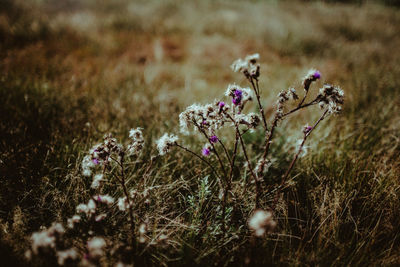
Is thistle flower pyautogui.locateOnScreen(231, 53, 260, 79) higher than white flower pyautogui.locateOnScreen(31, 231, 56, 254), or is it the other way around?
thistle flower pyautogui.locateOnScreen(231, 53, 260, 79)

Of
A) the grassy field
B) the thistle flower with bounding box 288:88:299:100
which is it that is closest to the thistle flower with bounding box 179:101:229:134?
the thistle flower with bounding box 288:88:299:100

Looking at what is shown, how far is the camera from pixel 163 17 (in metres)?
7.89

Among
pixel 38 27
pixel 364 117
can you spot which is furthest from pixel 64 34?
pixel 364 117

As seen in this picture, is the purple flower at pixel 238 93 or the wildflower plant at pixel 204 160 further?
the purple flower at pixel 238 93

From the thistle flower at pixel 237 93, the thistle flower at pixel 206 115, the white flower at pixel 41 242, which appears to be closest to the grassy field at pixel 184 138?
the white flower at pixel 41 242

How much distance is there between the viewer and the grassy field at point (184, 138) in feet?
5.09

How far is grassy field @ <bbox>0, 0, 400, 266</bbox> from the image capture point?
1.55m

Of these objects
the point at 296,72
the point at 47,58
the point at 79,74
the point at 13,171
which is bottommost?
the point at 13,171

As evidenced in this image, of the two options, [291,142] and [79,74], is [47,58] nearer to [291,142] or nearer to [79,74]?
[79,74]

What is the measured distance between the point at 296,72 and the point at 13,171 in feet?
15.5

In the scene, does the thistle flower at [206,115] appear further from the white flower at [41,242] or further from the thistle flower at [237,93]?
the white flower at [41,242]

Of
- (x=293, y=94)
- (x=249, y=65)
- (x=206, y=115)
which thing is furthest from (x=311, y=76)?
(x=206, y=115)

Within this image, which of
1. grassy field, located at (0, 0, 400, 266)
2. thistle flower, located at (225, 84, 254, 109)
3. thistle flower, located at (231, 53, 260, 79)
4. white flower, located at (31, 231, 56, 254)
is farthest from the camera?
grassy field, located at (0, 0, 400, 266)

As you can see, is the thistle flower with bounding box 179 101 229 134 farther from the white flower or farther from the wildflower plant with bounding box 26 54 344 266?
the white flower
